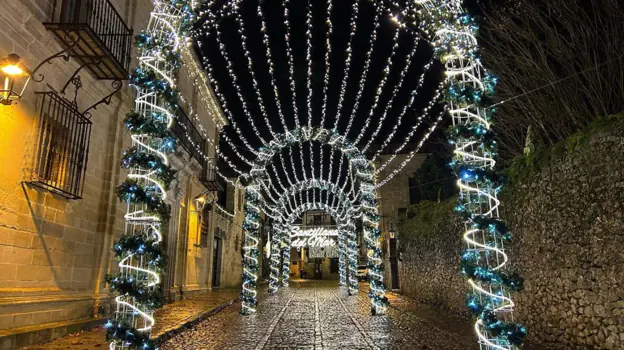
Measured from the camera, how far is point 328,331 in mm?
8625

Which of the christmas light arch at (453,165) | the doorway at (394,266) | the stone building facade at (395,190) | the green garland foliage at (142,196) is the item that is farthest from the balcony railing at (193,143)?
the stone building facade at (395,190)

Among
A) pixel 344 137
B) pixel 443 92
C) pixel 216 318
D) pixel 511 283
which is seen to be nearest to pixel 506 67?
pixel 344 137

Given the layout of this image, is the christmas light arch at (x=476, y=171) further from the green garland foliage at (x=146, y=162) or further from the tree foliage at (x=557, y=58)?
the green garland foliage at (x=146, y=162)

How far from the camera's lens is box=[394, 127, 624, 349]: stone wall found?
17.9 feet

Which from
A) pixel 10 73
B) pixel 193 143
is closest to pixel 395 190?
pixel 193 143

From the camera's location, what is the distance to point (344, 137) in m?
13.4

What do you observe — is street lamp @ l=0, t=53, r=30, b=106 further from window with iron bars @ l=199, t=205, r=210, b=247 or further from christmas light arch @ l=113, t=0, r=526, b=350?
window with iron bars @ l=199, t=205, r=210, b=247

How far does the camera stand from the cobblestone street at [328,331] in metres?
7.16

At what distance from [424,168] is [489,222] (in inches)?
760

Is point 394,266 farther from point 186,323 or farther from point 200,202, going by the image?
point 186,323

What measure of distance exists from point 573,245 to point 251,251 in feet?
29.7

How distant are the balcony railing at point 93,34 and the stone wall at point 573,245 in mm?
7979

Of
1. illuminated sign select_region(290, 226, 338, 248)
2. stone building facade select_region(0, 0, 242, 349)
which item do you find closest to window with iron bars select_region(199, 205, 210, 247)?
stone building facade select_region(0, 0, 242, 349)

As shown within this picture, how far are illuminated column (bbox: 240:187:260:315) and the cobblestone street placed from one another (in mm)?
546
